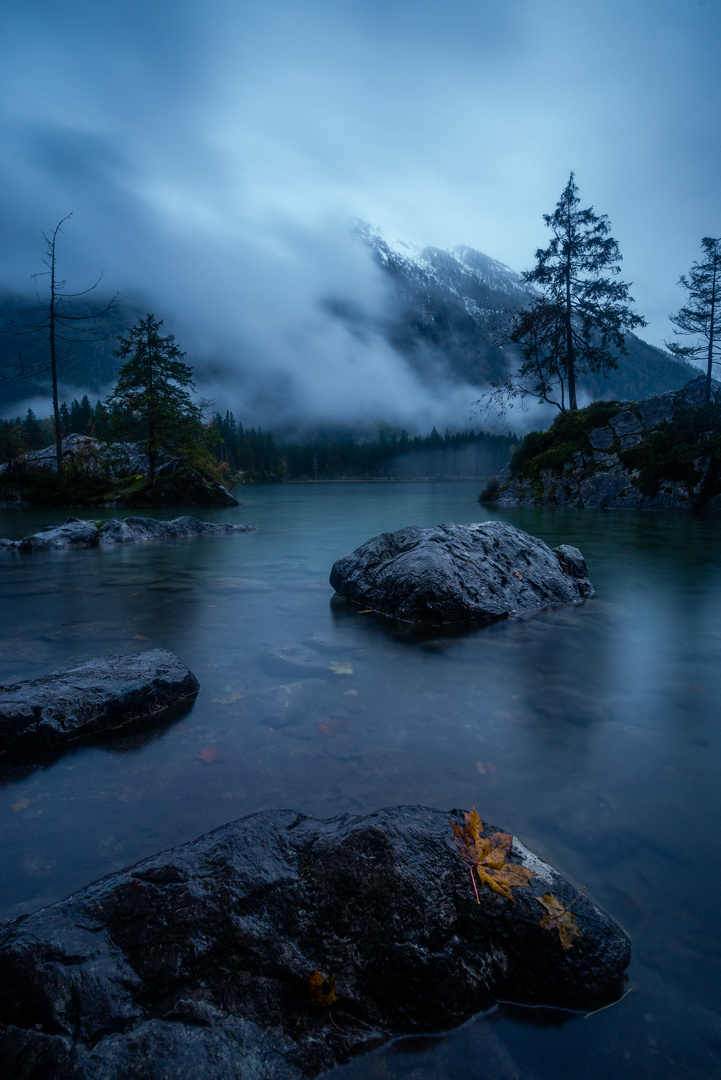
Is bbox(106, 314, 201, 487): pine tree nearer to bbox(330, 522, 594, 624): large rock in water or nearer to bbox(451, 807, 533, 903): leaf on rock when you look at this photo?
bbox(330, 522, 594, 624): large rock in water

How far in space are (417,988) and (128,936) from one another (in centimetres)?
94

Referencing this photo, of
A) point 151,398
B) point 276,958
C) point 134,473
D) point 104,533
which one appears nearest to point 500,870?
point 276,958

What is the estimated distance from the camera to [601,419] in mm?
25094

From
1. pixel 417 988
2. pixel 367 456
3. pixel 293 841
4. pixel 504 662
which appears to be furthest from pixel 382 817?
pixel 367 456

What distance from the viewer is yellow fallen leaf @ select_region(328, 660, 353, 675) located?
15.3 ft

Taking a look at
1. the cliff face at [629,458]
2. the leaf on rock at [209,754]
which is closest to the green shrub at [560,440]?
the cliff face at [629,458]

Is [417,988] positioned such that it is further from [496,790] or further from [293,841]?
[496,790]

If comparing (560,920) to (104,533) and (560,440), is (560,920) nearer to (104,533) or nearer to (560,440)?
(104,533)

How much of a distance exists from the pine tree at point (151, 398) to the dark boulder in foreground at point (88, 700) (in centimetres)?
2523

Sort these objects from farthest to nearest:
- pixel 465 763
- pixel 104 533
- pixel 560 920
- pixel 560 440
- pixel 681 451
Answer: pixel 560 440 → pixel 681 451 → pixel 104 533 → pixel 465 763 → pixel 560 920

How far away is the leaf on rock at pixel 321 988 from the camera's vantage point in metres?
1.60

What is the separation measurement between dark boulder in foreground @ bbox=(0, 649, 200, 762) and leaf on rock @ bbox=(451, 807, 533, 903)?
2494 millimetres

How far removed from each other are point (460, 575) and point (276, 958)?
17.5ft

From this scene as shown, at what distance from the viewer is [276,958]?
1.64 meters
